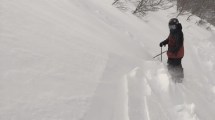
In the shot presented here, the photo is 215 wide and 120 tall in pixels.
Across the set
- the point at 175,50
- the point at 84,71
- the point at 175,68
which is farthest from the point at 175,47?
the point at 84,71

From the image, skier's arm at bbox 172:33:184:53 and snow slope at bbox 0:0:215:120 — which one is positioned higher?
skier's arm at bbox 172:33:184:53

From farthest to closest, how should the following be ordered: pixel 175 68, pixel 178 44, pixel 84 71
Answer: pixel 175 68 < pixel 178 44 < pixel 84 71

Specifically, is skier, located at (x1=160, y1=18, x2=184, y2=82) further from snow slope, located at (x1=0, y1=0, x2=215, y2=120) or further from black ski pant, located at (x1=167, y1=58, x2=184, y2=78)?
snow slope, located at (x1=0, y1=0, x2=215, y2=120)

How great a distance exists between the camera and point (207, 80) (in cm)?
772

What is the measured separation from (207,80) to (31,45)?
4569 mm

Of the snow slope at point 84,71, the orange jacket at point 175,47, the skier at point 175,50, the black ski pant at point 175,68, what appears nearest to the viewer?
the snow slope at point 84,71

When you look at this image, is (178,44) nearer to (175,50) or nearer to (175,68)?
(175,50)

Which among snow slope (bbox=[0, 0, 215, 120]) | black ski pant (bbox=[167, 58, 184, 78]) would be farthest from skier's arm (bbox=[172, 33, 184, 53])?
snow slope (bbox=[0, 0, 215, 120])

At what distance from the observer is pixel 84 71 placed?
181 inches

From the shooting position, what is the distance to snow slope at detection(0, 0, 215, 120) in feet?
11.8

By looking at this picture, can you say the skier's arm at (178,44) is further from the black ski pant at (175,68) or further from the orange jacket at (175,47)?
the black ski pant at (175,68)

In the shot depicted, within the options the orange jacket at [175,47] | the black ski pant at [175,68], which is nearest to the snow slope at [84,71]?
the black ski pant at [175,68]

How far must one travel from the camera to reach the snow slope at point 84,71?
3.61m

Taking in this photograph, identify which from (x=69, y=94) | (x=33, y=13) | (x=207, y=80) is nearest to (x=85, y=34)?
(x=33, y=13)
